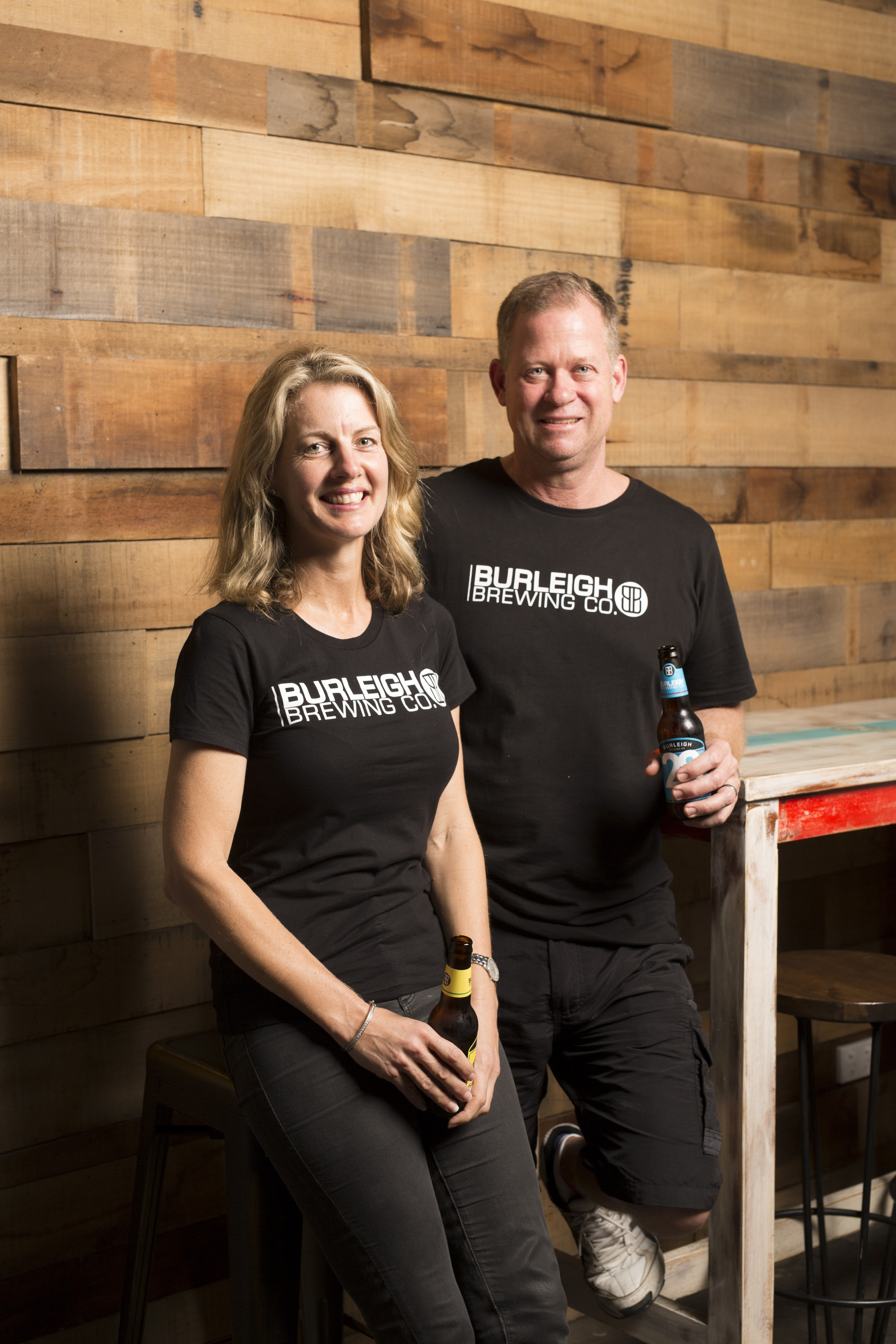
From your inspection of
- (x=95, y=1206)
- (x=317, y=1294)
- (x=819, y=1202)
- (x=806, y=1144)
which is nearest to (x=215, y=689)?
(x=317, y=1294)

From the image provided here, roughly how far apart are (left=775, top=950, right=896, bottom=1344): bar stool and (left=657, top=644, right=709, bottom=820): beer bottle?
519 millimetres

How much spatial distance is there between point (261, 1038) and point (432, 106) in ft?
5.27

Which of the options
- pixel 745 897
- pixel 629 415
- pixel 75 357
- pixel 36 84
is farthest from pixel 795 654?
pixel 36 84

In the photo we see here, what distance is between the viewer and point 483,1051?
5.16ft

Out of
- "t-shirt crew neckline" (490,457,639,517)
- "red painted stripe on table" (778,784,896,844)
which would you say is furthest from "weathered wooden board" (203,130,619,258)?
"red painted stripe on table" (778,784,896,844)

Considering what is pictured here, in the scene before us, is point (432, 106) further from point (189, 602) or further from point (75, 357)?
point (189, 602)

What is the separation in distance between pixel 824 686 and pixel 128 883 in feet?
5.13

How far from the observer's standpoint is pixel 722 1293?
194 centimetres

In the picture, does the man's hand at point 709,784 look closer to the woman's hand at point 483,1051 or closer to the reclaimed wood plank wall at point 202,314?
the woman's hand at point 483,1051

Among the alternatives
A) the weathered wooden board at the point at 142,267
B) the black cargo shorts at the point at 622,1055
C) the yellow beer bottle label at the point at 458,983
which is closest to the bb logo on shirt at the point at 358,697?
the yellow beer bottle label at the point at 458,983

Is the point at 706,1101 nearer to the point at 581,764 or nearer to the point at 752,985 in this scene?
the point at 752,985

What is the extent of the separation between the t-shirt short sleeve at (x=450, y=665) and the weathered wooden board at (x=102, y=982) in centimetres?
67

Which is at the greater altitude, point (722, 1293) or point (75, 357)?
point (75, 357)

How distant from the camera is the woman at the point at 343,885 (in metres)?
1.45
